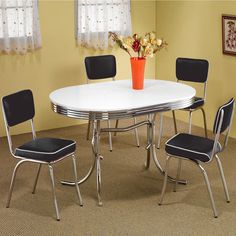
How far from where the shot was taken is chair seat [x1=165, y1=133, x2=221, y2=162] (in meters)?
3.37

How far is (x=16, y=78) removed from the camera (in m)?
5.31

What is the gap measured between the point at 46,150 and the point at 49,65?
225cm

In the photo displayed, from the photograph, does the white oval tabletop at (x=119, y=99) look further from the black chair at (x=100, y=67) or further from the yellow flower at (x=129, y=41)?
the black chair at (x=100, y=67)

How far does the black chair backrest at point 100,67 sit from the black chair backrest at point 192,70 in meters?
0.70

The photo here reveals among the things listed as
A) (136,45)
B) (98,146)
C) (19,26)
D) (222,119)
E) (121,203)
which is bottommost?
(121,203)

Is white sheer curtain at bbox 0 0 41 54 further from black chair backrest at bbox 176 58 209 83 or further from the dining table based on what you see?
black chair backrest at bbox 176 58 209 83

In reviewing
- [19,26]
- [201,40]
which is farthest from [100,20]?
[201,40]

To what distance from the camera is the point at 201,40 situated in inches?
213

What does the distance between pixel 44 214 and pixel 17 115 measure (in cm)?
74

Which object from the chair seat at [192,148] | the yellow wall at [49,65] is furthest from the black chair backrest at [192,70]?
the chair seat at [192,148]

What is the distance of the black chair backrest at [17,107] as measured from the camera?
3.40 m

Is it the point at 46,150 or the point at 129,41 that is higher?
the point at 129,41

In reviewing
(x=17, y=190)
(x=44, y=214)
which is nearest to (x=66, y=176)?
(x=17, y=190)

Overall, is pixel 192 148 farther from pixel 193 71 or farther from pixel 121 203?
pixel 193 71
